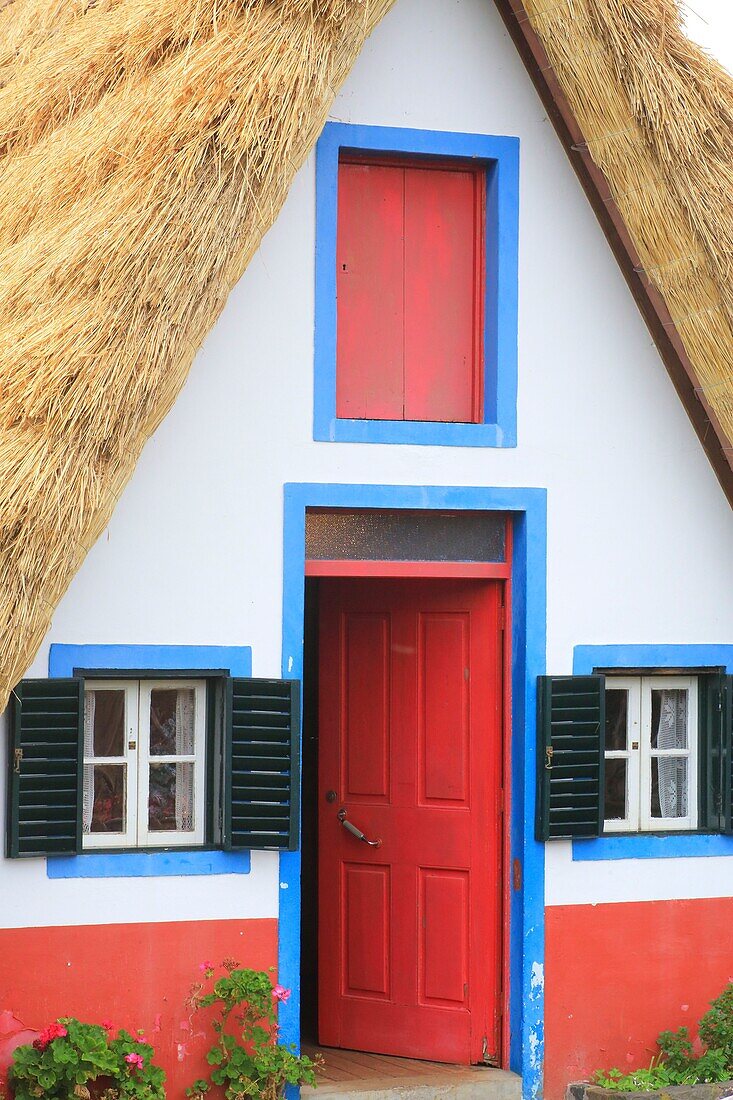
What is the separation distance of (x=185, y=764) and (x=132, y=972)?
922 millimetres

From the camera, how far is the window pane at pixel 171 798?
6762mm

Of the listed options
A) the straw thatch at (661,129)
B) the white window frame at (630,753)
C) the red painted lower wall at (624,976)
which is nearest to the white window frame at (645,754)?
the white window frame at (630,753)

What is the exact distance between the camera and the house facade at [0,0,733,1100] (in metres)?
6.62

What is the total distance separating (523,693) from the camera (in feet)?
23.4

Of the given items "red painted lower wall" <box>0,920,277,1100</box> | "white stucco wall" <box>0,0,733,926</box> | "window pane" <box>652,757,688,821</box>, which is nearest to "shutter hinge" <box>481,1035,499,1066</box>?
"white stucco wall" <box>0,0,733,926</box>

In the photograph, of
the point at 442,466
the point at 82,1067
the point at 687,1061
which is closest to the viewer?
the point at 82,1067

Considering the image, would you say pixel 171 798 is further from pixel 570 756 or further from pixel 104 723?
pixel 570 756

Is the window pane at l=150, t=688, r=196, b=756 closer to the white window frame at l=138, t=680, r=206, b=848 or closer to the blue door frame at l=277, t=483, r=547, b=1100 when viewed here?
the white window frame at l=138, t=680, r=206, b=848

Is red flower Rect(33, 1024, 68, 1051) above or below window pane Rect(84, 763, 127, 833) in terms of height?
below

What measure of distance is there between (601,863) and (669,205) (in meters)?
3.11

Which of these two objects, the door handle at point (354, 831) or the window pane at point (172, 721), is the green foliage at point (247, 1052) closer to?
the window pane at point (172, 721)

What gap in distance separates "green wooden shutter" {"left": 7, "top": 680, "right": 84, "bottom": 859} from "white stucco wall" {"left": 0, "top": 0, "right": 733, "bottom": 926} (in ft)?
0.43

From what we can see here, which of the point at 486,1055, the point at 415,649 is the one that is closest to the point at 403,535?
the point at 415,649

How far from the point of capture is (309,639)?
29.1 ft
